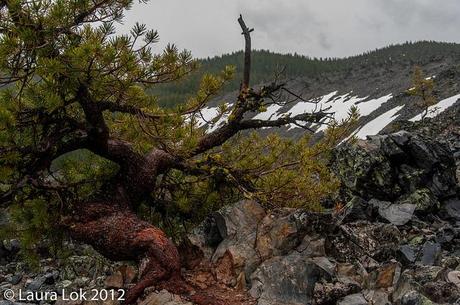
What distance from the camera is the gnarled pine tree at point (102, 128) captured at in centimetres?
632

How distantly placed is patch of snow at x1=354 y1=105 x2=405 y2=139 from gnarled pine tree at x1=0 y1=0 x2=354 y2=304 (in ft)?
140

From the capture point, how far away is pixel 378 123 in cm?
5394

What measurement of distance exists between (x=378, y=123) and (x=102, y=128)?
A: 164ft

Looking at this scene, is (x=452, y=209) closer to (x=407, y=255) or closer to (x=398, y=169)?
(x=398, y=169)

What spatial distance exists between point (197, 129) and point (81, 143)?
2049 mm

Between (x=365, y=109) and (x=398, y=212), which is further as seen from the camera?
(x=365, y=109)

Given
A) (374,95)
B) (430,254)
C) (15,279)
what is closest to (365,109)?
(374,95)

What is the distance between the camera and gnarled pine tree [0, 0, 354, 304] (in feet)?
20.7

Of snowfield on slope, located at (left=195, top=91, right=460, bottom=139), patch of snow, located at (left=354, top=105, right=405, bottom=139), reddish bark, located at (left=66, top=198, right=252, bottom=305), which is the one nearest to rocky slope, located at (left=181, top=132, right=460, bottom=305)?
reddish bark, located at (left=66, top=198, right=252, bottom=305)

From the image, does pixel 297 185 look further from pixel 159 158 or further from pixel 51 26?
pixel 51 26

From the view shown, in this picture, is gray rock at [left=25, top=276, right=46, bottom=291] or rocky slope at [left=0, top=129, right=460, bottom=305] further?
gray rock at [left=25, top=276, right=46, bottom=291]

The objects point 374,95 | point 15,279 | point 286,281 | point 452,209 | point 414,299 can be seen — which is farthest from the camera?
point 374,95

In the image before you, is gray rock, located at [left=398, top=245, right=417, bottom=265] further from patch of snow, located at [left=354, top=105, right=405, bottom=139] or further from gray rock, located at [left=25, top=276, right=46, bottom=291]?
patch of snow, located at [left=354, top=105, right=405, bottom=139]

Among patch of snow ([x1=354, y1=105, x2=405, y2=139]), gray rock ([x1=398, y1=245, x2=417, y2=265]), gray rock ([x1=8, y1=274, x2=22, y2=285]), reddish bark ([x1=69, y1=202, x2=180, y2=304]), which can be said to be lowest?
gray rock ([x1=8, y1=274, x2=22, y2=285])
